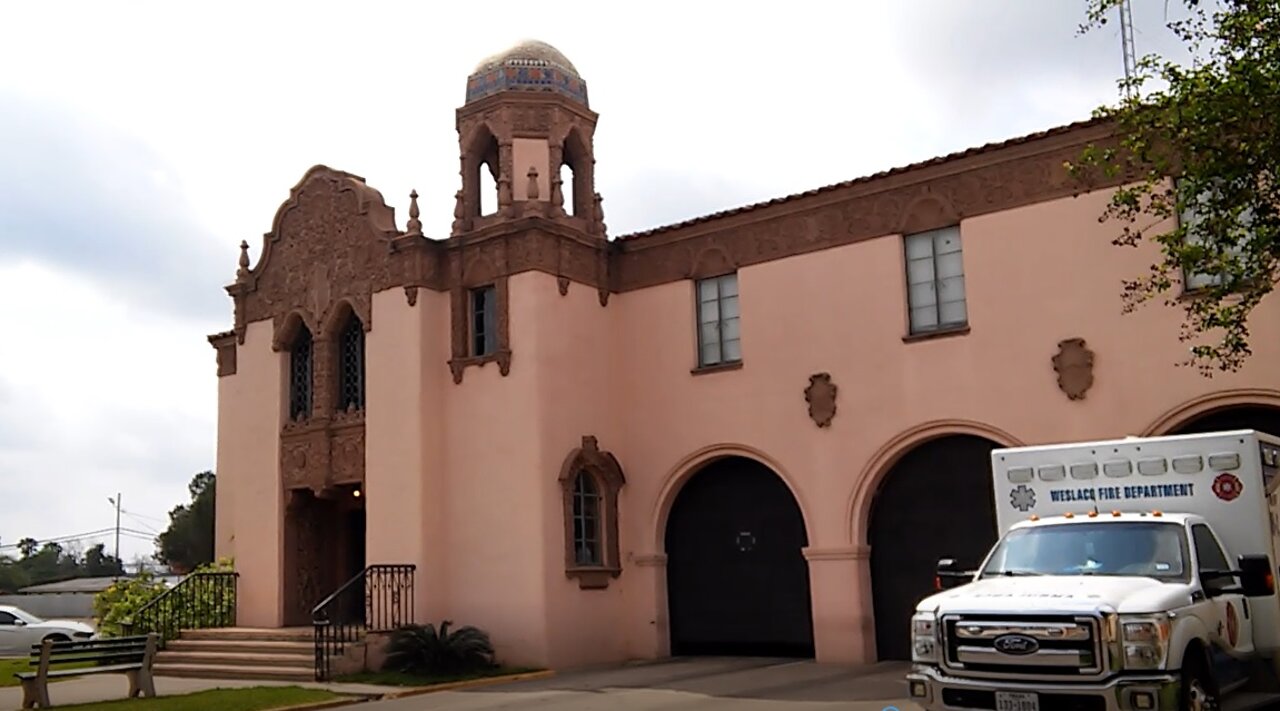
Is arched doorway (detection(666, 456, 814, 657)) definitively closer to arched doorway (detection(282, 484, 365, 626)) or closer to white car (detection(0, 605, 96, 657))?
arched doorway (detection(282, 484, 365, 626))

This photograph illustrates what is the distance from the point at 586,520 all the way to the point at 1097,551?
10.9m

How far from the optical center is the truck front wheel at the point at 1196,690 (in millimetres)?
9281

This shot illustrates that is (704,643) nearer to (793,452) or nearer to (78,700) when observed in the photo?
(793,452)

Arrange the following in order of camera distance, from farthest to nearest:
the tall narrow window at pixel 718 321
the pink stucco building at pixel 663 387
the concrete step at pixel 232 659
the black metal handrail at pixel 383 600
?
the tall narrow window at pixel 718 321
the black metal handrail at pixel 383 600
the concrete step at pixel 232 659
the pink stucco building at pixel 663 387

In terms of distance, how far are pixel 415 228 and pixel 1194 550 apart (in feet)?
45.2

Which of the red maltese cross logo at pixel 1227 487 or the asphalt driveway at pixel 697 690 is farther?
the asphalt driveway at pixel 697 690

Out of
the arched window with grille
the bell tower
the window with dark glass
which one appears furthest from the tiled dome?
the window with dark glass

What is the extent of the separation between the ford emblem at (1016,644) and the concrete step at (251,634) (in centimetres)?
1279

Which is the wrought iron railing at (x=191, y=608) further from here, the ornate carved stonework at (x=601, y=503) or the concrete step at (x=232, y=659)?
the ornate carved stonework at (x=601, y=503)

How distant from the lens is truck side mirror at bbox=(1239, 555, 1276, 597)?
33.1 feet

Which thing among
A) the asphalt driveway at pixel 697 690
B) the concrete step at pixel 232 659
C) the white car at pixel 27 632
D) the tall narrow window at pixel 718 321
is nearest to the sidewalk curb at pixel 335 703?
the asphalt driveway at pixel 697 690

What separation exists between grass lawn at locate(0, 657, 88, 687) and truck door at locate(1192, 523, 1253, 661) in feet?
51.6

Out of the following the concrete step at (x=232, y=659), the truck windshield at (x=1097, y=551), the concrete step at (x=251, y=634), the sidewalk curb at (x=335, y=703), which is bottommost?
the sidewalk curb at (x=335, y=703)

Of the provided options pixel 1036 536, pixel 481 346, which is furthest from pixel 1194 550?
pixel 481 346
